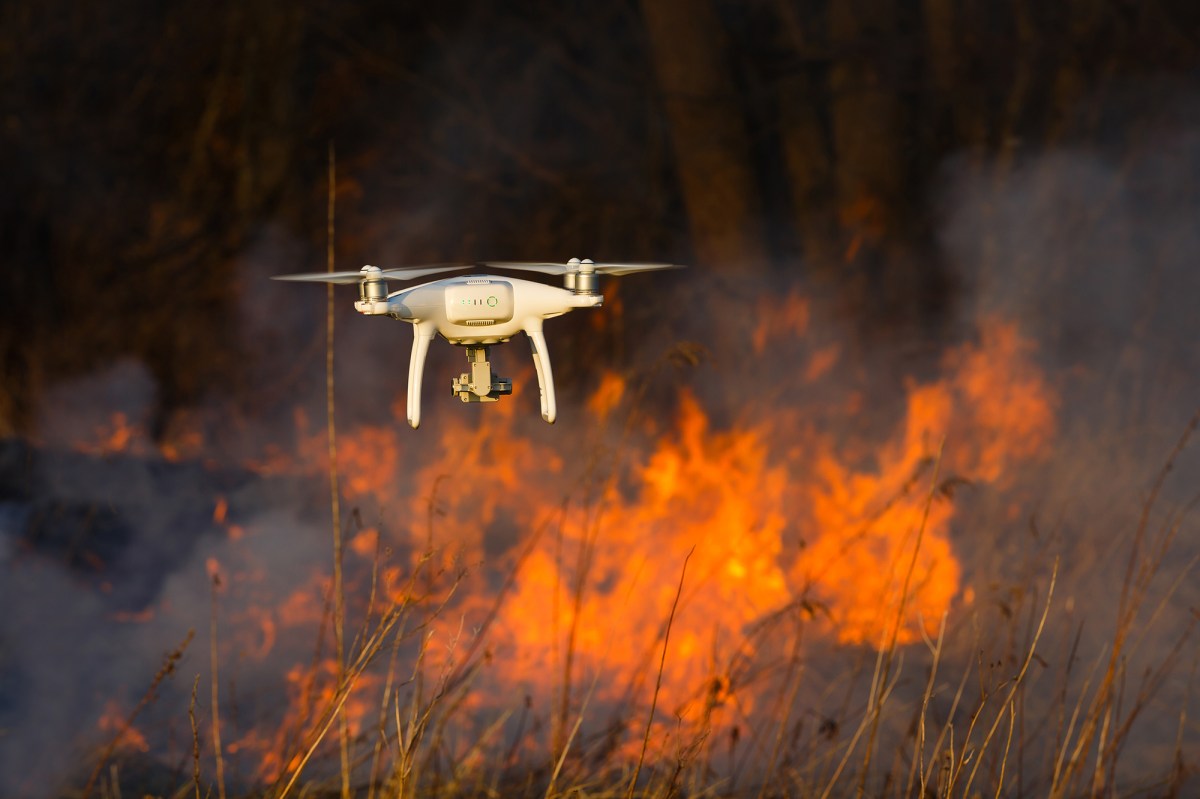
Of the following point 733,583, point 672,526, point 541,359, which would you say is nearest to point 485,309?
point 541,359

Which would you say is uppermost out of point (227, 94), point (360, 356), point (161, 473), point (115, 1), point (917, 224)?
point (115, 1)

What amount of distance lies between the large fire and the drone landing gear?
3.59 meters

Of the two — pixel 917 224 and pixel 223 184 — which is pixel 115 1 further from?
pixel 917 224

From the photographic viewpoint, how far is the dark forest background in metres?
6.55

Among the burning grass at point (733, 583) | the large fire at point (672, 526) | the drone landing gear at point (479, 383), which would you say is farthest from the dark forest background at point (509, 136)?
the drone landing gear at point (479, 383)

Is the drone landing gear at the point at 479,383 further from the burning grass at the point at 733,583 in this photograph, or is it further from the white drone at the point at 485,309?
the burning grass at the point at 733,583

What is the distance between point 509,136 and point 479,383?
17.2ft

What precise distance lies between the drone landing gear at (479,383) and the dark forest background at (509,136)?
14.5ft

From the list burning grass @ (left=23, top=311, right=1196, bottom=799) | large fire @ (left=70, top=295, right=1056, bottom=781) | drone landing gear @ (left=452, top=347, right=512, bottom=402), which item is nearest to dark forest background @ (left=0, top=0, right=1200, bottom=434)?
large fire @ (left=70, top=295, right=1056, bottom=781)

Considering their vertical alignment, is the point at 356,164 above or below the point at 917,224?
above

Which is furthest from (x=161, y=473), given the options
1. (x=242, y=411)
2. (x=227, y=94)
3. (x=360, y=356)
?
(x=227, y=94)

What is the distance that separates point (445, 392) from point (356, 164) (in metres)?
1.42

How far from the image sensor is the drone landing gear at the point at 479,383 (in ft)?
7.31

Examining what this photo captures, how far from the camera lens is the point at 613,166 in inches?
283
